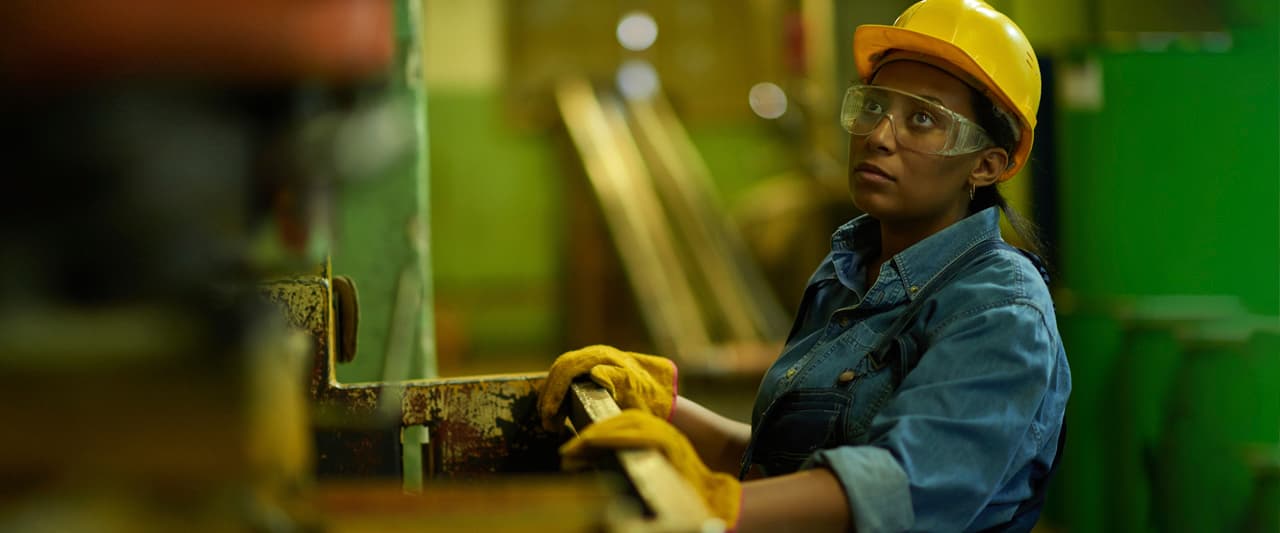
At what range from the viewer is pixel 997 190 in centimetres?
211

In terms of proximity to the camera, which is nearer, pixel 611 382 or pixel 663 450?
pixel 663 450

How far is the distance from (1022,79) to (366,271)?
1795 millimetres

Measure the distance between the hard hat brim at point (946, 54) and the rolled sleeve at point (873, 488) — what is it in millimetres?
756

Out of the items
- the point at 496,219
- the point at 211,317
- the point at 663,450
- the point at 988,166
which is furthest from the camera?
the point at 496,219

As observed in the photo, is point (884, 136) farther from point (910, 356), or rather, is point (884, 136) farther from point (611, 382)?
point (611, 382)

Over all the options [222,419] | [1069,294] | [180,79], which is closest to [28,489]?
[222,419]

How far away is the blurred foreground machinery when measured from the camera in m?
0.87

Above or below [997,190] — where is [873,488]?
below

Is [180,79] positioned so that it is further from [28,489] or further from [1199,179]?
[1199,179]

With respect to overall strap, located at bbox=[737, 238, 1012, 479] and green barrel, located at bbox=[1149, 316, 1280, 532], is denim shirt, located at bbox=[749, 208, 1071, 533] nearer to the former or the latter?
overall strap, located at bbox=[737, 238, 1012, 479]

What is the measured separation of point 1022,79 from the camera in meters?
Answer: 1.98

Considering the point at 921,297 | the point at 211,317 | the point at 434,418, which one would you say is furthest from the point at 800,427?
the point at 211,317

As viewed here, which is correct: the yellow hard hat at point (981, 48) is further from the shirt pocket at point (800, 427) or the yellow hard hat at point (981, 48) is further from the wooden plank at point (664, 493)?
the wooden plank at point (664, 493)

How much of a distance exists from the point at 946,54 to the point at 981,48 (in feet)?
0.20
